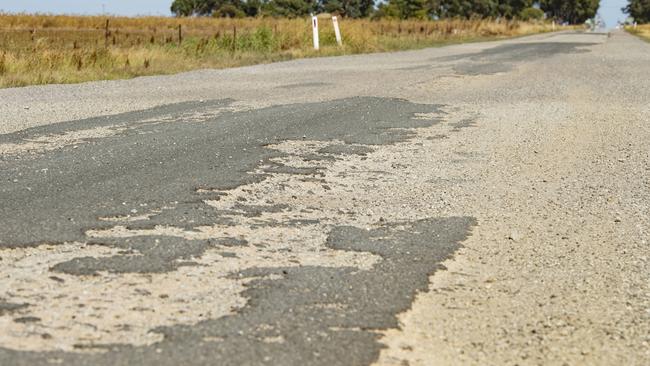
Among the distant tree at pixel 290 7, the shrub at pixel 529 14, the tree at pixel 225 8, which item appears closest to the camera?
the distant tree at pixel 290 7

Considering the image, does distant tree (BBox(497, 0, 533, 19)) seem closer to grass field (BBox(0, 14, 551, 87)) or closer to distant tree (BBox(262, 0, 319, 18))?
distant tree (BBox(262, 0, 319, 18))

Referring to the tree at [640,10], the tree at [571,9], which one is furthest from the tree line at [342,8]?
the tree at [640,10]

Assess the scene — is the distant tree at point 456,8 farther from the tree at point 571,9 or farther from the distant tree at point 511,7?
the tree at point 571,9

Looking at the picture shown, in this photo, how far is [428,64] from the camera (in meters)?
20.6

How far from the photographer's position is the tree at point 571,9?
13725 centimetres

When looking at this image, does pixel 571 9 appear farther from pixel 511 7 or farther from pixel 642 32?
pixel 642 32

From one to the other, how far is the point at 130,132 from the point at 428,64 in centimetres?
1258

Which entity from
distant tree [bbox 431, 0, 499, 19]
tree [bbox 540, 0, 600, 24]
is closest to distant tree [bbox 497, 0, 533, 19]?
distant tree [bbox 431, 0, 499, 19]

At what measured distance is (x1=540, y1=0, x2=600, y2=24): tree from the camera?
13725 centimetres

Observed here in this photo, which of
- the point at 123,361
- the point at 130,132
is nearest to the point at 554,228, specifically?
the point at 123,361

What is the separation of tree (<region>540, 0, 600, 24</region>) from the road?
131152 millimetres

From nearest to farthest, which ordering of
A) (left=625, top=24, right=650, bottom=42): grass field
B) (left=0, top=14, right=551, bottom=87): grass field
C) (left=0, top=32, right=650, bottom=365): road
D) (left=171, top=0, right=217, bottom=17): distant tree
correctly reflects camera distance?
1. (left=0, top=32, right=650, bottom=365): road
2. (left=0, top=14, right=551, bottom=87): grass field
3. (left=625, top=24, right=650, bottom=42): grass field
4. (left=171, top=0, right=217, bottom=17): distant tree

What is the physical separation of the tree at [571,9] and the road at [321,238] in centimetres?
13115

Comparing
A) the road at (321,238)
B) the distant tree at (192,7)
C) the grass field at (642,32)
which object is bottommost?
the grass field at (642,32)
